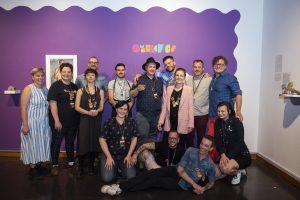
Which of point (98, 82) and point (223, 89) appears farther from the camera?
point (98, 82)

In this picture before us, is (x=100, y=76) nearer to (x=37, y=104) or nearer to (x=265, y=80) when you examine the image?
(x=37, y=104)

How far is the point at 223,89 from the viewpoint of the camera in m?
3.42

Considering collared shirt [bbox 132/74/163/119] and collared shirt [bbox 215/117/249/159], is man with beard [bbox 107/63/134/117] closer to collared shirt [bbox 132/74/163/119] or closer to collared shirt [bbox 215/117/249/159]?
collared shirt [bbox 132/74/163/119]

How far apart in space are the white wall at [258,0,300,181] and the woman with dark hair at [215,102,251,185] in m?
0.61

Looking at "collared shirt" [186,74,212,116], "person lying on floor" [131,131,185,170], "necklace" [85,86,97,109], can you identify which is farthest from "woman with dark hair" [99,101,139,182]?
"collared shirt" [186,74,212,116]

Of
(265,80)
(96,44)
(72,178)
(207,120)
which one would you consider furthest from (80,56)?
(265,80)

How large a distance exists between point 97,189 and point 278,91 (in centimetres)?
269

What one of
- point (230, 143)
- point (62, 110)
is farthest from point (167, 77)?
point (62, 110)

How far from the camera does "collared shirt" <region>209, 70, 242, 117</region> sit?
11.2 feet

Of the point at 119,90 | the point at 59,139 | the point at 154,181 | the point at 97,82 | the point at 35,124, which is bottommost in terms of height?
the point at 154,181

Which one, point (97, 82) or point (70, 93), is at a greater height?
point (97, 82)

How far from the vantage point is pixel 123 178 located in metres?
3.26

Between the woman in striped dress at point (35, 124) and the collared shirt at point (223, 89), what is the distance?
220 cm

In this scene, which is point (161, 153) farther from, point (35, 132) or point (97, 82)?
point (35, 132)
